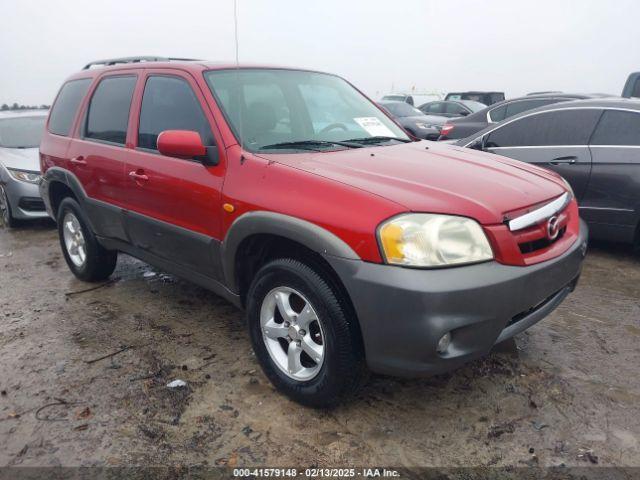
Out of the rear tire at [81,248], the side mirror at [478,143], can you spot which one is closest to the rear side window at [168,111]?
the rear tire at [81,248]

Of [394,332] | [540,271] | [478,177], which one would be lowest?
[394,332]

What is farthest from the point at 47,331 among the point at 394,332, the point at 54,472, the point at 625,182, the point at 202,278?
the point at 625,182

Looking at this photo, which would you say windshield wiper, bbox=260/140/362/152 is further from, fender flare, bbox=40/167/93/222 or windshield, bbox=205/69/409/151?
fender flare, bbox=40/167/93/222

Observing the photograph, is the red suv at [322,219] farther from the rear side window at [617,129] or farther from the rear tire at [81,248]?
the rear side window at [617,129]

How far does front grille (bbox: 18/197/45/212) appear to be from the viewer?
656cm

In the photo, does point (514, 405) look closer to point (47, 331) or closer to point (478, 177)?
point (478, 177)

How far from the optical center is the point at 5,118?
26.3 ft

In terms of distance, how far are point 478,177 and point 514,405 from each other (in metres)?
1.17

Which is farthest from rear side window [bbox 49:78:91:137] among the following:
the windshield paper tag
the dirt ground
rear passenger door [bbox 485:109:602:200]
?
rear passenger door [bbox 485:109:602:200]

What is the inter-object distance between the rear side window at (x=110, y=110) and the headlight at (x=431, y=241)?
2.33m

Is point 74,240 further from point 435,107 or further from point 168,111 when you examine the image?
point 435,107

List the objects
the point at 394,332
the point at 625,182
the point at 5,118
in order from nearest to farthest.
Answer: 1. the point at 394,332
2. the point at 625,182
3. the point at 5,118

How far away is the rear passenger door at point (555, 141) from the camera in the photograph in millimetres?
4977

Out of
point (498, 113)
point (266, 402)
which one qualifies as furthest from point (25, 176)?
point (498, 113)
